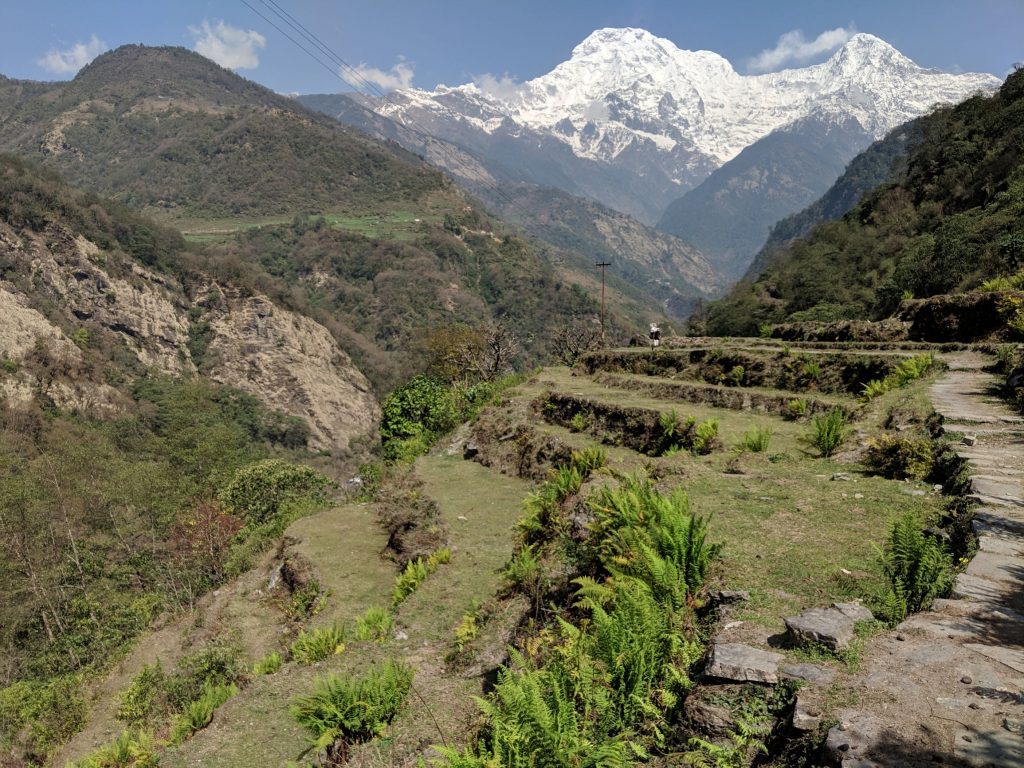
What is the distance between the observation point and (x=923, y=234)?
4791 centimetres

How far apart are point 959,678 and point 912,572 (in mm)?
1511

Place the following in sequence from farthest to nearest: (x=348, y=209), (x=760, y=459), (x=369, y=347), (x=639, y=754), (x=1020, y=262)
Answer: (x=348, y=209)
(x=369, y=347)
(x=1020, y=262)
(x=760, y=459)
(x=639, y=754)

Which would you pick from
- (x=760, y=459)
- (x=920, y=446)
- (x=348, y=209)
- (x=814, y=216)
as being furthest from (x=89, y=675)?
(x=814, y=216)

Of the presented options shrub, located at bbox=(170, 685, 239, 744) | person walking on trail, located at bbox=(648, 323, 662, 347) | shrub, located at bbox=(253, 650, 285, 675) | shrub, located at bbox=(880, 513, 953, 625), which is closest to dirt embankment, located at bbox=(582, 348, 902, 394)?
person walking on trail, located at bbox=(648, 323, 662, 347)

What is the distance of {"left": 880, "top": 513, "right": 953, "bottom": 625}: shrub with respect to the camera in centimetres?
433

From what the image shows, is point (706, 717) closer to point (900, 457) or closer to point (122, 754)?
point (900, 457)

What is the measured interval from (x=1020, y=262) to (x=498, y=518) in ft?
82.9

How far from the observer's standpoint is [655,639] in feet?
15.1

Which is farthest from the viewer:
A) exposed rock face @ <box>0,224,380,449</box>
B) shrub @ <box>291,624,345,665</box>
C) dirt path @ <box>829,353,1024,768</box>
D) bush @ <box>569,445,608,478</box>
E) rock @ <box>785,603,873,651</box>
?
exposed rock face @ <box>0,224,380,449</box>

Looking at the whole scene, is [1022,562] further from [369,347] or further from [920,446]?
[369,347]

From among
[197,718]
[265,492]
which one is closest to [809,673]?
[197,718]

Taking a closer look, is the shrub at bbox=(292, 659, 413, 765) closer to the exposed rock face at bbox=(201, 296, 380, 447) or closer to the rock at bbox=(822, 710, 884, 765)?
the rock at bbox=(822, 710, 884, 765)

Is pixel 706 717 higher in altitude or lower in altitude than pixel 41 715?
higher

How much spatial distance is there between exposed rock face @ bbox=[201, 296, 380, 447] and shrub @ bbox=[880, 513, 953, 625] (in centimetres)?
8956
